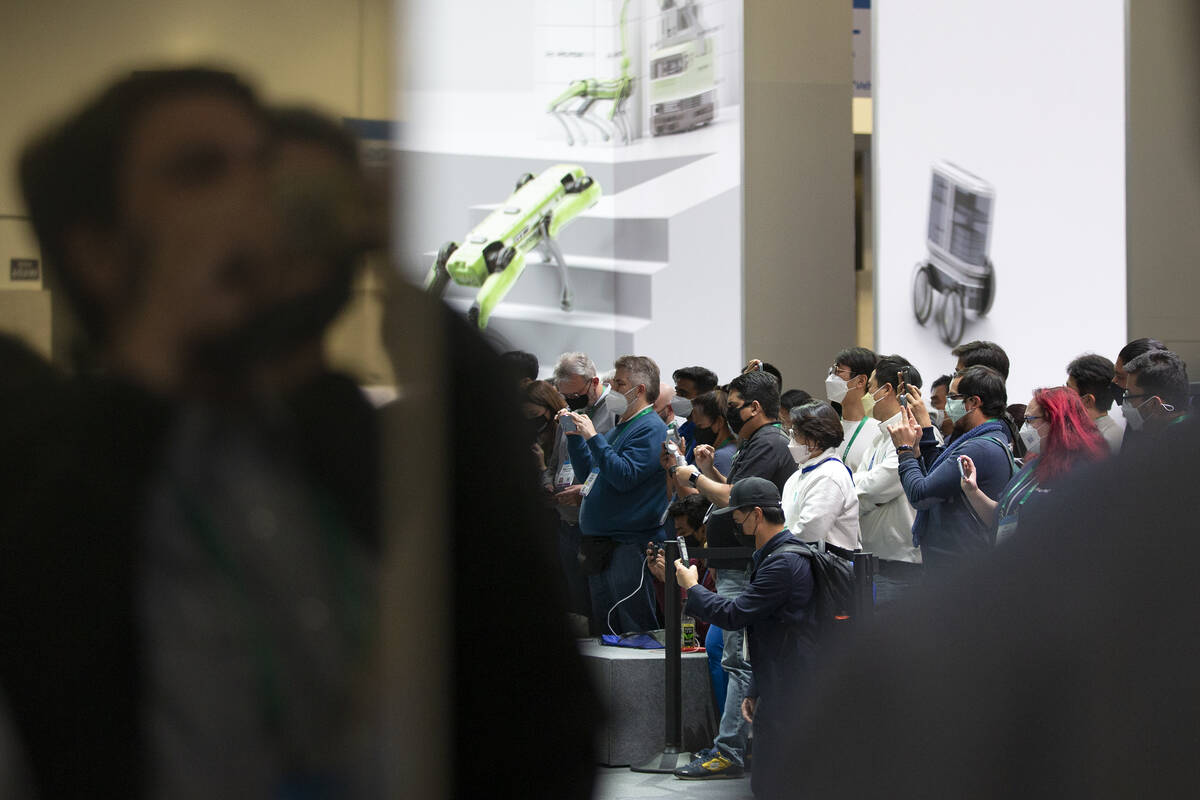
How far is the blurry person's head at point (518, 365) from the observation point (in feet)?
2.94

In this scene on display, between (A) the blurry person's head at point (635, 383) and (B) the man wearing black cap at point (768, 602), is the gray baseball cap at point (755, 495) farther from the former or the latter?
(A) the blurry person's head at point (635, 383)

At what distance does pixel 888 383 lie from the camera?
19.2 ft

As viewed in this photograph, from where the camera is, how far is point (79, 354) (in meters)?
0.73

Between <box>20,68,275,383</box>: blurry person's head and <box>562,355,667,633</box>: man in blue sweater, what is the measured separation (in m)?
4.96

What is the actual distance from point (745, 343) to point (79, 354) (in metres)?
9.89

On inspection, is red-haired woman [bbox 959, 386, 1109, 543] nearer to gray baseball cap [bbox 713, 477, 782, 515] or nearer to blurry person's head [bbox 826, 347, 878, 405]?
gray baseball cap [bbox 713, 477, 782, 515]

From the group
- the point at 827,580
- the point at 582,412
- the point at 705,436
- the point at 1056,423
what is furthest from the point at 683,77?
the point at 1056,423

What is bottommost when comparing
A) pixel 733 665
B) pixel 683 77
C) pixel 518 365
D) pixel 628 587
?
pixel 733 665

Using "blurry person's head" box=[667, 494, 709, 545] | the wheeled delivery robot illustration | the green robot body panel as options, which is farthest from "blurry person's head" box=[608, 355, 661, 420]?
the green robot body panel

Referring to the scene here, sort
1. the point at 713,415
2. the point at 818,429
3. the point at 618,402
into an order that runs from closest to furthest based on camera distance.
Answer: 1. the point at 818,429
2. the point at 618,402
3. the point at 713,415

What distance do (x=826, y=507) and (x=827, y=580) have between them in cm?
39

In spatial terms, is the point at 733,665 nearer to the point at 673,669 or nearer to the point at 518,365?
the point at 673,669

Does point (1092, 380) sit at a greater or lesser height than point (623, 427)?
greater

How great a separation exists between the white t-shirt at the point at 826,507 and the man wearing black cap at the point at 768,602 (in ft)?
0.63
